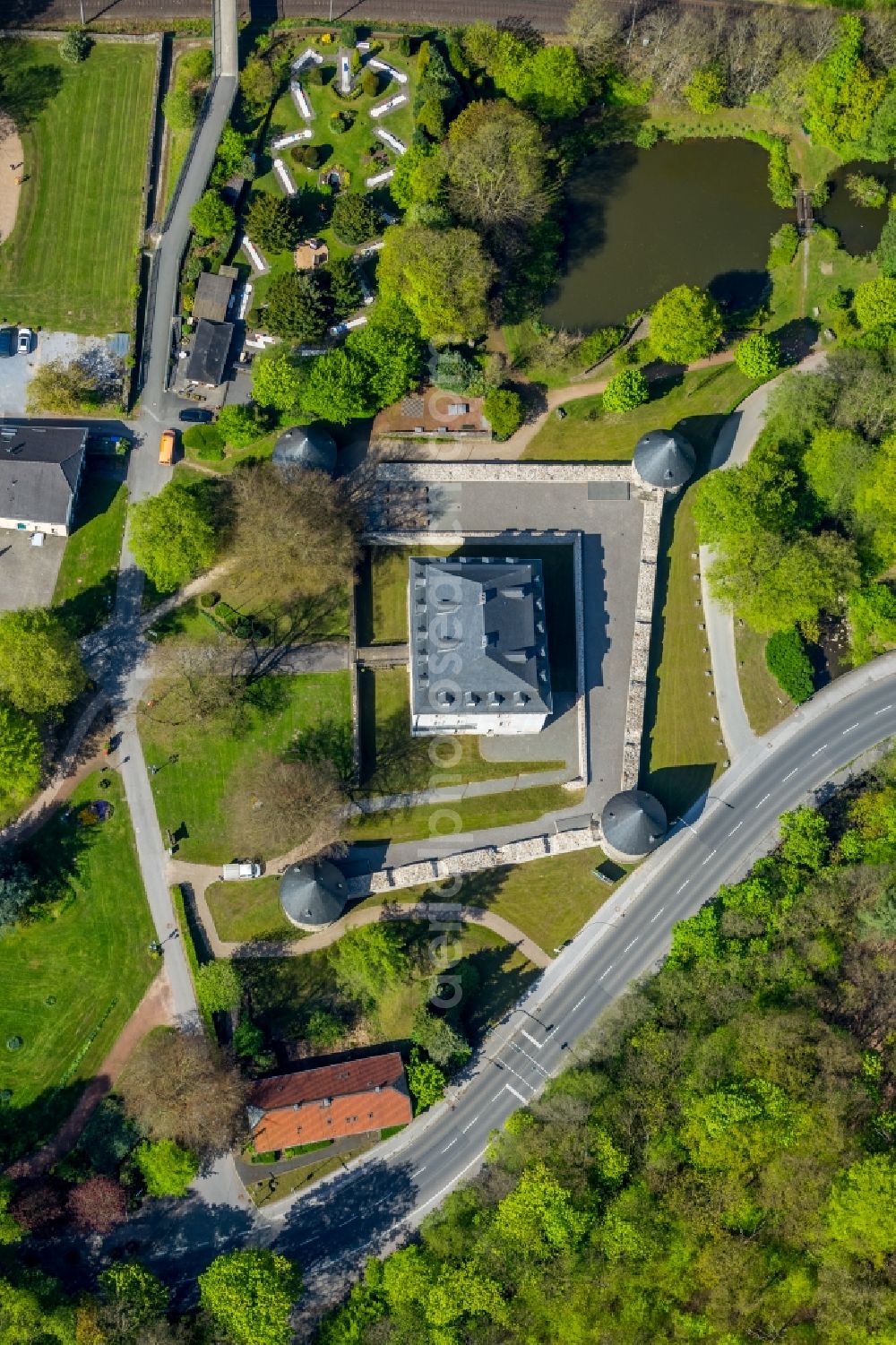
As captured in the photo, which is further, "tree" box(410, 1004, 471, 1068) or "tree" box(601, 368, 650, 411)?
"tree" box(601, 368, 650, 411)

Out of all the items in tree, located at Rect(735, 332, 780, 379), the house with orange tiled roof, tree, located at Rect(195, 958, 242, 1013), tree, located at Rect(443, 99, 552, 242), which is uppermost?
tree, located at Rect(443, 99, 552, 242)

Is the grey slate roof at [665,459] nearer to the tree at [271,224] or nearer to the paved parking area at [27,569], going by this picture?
the tree at [271,224]

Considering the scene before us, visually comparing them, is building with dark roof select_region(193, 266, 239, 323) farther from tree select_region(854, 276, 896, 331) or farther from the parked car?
tree select_region(854, 276, 896, 331)

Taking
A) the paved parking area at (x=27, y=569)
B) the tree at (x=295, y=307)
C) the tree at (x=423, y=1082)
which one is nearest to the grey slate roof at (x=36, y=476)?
A: the paved parking area at (x=27, y=569)

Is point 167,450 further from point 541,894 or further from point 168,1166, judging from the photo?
point 168,1166

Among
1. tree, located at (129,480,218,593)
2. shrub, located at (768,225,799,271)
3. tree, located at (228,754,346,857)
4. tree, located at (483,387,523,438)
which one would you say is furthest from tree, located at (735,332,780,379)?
tree, located at (228,754,346,857)

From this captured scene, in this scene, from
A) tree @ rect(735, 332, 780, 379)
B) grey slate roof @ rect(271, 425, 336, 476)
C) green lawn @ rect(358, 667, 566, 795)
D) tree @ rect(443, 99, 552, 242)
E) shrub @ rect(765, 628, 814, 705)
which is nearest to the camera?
grey slate roof @ rect(271, 425, 336, 476)

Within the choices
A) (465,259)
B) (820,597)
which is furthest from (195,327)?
(820,597)

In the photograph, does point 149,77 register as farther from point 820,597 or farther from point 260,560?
point 820,597
